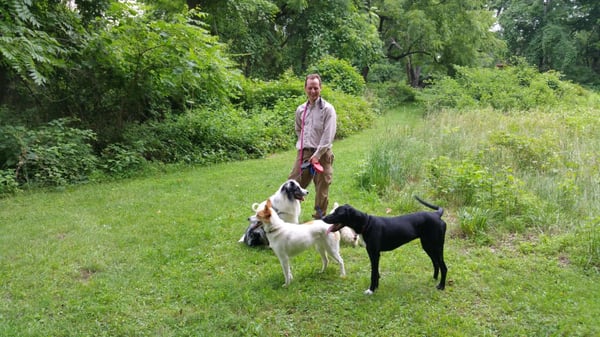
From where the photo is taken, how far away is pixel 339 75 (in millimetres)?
20125

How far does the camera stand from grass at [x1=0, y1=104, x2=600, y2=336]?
3.79 m

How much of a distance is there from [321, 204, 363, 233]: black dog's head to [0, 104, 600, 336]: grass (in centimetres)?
79

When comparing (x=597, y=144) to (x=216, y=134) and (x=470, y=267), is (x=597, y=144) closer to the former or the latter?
(x=470, y=267)

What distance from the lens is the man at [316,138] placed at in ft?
17.7

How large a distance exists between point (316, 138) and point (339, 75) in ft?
49.8

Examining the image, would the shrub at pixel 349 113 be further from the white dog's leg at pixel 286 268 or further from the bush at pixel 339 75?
the white dog's leg at pixel 286 268

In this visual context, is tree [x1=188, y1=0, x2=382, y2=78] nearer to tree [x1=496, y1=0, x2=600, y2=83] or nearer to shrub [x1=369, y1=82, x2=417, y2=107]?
shrub [x1=369, y1=82, x2=417, y2=107]

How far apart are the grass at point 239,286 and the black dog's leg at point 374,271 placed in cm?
9

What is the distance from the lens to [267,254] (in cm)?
539

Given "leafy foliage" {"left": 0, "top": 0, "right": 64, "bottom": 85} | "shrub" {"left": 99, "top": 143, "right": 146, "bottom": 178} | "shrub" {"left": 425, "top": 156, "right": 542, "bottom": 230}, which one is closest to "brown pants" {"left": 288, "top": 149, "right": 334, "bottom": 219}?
"shrub" {"left": 425, "top": 156, "right": 542, "bottom": 230}

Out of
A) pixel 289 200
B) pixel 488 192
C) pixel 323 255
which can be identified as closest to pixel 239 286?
pixel 323 255

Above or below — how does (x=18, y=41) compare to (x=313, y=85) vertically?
above

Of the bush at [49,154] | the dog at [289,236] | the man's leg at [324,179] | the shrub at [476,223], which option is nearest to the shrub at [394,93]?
the bush at [49,154]

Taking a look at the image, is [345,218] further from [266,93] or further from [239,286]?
[266,93]
